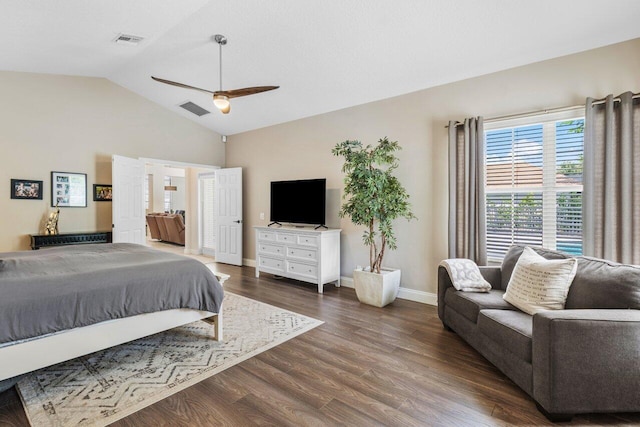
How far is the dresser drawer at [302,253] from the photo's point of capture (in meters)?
4.71

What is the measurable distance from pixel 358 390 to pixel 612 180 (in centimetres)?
293

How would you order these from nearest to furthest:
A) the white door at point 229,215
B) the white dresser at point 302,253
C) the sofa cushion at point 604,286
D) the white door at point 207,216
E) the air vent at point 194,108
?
the sofa cushion at point 604,286
the white dresser at point 302,253
the air vent at point 194,108
the white door at point 229,215
the white door at point 207,216

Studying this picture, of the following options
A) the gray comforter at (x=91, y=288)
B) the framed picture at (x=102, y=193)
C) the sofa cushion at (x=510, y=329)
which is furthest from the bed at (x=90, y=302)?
the framed picture at (x=102, y=193)

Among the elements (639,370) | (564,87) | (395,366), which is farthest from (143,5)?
(639,370)

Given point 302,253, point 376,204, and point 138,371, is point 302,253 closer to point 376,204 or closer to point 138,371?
point 376,204

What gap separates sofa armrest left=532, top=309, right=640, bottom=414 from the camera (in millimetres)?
1822

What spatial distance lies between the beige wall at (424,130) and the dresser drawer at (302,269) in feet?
1.90

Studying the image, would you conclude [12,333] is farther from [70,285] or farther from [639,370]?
[639,370]

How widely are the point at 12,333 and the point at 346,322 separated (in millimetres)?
2688

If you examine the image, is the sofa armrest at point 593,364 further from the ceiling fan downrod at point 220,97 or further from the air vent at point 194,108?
the air vent at point 194,108

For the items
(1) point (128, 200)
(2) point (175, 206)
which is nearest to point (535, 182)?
(1) point (128, 200)

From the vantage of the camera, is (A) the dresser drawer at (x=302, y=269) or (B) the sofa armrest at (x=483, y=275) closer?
(B) the sofa armrest at (x=483, y=275)

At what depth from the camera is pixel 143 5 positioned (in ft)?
10.0

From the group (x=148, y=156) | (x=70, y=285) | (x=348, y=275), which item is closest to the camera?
(x=70, y=285)
